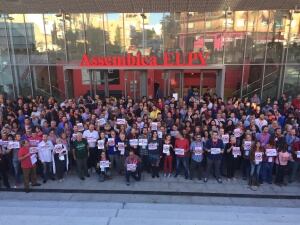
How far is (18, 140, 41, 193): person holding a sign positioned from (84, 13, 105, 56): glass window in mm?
8687

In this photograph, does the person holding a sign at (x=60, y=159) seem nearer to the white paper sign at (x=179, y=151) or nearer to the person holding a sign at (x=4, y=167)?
the person holding a sign at (x=4, y=167)

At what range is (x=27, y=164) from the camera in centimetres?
818

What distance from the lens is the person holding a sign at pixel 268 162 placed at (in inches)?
318

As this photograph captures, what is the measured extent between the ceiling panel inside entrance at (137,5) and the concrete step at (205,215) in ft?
34.2

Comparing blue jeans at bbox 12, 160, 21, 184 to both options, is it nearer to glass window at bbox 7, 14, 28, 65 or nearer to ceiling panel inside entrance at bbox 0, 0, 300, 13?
ceiling panel inside entrance at bbox 0, 0, 300, 13

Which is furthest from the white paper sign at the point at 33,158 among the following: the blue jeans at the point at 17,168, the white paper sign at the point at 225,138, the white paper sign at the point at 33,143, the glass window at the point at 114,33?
the glass window at the point at 114,33

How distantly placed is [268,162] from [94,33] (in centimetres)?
1157

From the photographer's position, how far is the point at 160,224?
5.44 meters

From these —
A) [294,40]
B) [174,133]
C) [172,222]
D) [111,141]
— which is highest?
[294,40]

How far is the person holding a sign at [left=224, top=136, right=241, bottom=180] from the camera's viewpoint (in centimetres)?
845

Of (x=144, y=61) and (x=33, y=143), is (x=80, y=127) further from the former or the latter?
(x=144, y=61)

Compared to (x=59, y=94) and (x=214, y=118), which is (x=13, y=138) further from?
(x=59, y=94)

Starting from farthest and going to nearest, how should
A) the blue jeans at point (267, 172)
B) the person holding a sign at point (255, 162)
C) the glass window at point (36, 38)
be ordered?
the glass window at point (36, 38) → the blue jeans at point (267, 172) → the person holding a sign at point (255, 162)

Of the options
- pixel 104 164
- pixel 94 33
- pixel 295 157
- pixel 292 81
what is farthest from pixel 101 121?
A: pixel 292 81
